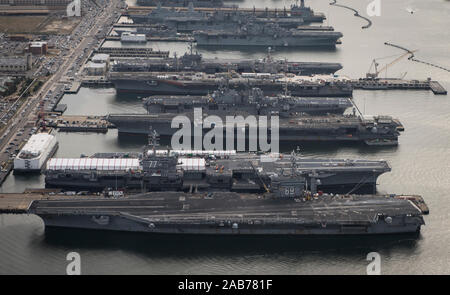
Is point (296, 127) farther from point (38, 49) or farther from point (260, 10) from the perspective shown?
point (260, 10)

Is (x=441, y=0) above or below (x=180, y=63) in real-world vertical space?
above

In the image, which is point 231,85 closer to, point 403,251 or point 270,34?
point 270,34

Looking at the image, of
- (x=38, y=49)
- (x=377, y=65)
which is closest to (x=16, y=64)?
(x=38, y=49)

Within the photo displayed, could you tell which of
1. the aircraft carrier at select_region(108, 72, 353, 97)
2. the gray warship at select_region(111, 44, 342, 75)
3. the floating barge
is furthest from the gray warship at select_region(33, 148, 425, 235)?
the gray warship at select_region(111, 44, 342, 75)

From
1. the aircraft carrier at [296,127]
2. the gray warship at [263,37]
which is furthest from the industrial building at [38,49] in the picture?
→ the aircraft carrier at [296,127]

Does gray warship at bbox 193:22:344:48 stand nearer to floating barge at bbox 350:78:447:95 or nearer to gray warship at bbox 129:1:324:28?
gray warship at bbox 129:1:324:28

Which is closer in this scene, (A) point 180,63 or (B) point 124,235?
(B) point 124,235
